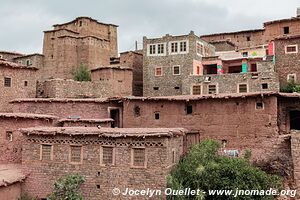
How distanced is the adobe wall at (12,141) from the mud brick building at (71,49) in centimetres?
2196

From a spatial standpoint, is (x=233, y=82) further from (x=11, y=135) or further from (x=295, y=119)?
(x=11, y=135)

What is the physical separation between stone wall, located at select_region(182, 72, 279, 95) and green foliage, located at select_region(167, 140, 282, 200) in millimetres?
12542

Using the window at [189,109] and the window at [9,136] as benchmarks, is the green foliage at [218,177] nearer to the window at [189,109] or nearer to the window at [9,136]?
the window at [189,109]

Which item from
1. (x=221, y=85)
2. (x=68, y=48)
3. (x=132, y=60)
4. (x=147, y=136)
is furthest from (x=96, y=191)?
(x=68, y=48)

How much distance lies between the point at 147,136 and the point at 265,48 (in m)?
22.8

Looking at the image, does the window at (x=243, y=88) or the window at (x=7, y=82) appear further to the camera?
the window at (x=243, y=88)

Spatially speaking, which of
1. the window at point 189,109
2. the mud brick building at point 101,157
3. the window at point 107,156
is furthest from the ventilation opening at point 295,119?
the window at point 107,156

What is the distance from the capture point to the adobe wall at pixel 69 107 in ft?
92.6

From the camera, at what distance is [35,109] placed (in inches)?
1118

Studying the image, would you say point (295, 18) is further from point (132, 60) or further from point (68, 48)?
point (68, 48)

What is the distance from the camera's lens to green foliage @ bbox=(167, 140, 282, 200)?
747 inches

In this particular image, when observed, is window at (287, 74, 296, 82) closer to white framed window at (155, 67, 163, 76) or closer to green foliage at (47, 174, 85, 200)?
white framed window at (155, 67, 163, 76)

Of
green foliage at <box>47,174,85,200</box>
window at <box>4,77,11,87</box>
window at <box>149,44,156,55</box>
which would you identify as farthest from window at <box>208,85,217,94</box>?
green foliage at <box>47,174,85,200</box>

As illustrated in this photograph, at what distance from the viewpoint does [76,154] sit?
65.3ft
